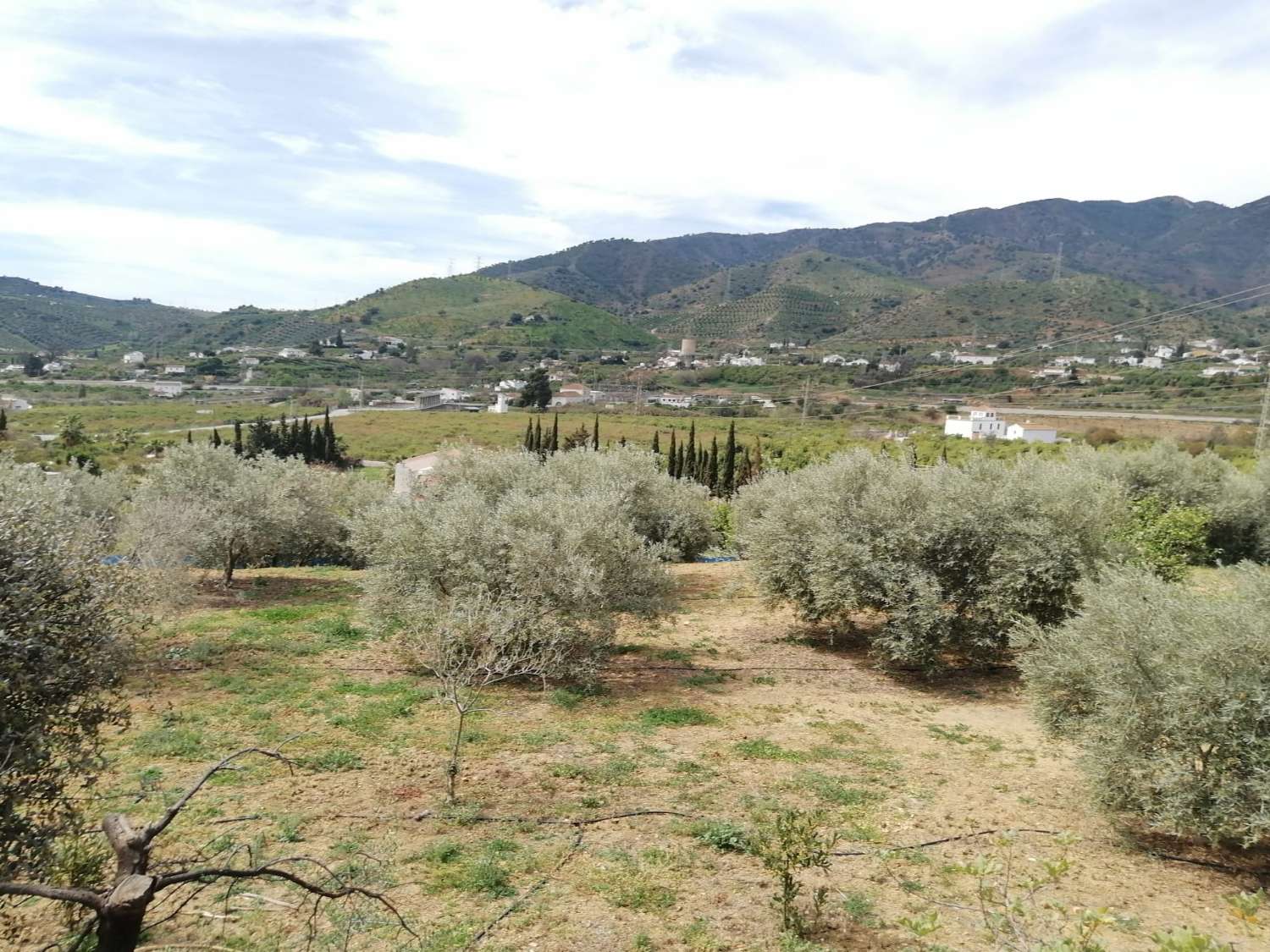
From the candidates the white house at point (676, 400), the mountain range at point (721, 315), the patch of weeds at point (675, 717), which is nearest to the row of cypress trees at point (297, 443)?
the white house at point (676, 400)

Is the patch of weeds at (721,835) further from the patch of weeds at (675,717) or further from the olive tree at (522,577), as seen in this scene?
the olive tree at (522,577)

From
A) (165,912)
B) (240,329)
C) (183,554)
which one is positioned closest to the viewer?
(165,912)

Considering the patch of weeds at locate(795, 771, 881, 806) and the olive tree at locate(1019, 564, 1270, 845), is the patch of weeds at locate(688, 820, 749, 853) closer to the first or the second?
the patch of weeds at locate(795, 771, 881, 806)

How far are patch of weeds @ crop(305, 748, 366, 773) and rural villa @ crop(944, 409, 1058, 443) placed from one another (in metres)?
56.7

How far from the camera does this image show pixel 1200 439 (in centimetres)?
4994

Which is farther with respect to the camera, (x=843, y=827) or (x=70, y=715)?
(x=843, y=827)

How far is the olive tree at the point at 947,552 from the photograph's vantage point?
14.9 metres

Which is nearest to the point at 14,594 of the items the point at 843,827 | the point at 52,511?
the point at 52,511

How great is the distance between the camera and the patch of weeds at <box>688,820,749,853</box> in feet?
27.5

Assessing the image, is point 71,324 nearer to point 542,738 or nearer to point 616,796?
point 542,738

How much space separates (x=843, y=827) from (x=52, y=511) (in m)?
9.68

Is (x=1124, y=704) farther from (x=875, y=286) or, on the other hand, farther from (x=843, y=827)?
(x=875, y=286)

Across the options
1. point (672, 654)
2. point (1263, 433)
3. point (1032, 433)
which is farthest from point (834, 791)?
point (1032, 433)

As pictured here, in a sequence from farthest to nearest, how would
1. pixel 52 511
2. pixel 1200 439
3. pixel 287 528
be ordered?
pixel 1200 439, pixel 287 528, pixel 52 511
